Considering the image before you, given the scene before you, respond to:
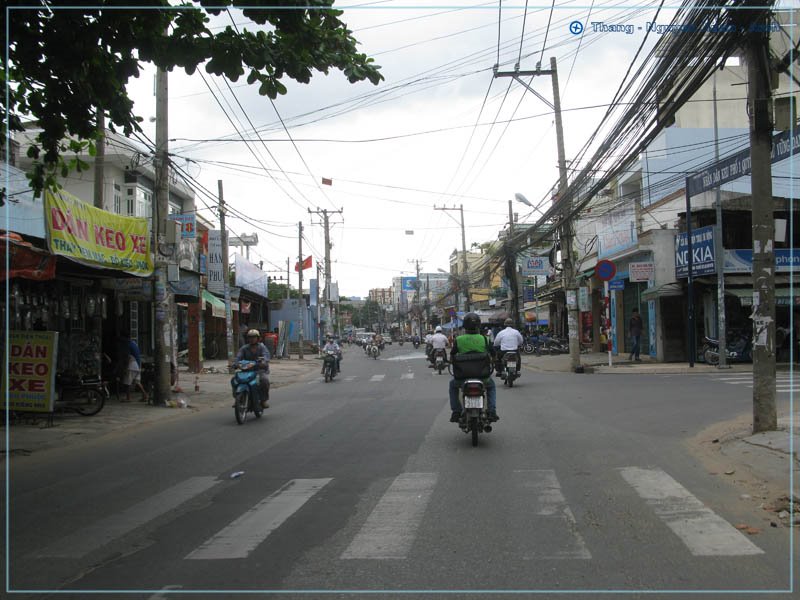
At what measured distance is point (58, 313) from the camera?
47.9 feet

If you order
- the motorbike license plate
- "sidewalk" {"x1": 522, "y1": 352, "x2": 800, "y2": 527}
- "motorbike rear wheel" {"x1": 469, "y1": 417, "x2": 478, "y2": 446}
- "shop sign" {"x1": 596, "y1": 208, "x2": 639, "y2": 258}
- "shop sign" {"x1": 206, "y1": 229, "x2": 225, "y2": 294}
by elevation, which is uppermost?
"shop sign" {"x1": 596, "y1": 208, "x2": 639, "y2": 258}

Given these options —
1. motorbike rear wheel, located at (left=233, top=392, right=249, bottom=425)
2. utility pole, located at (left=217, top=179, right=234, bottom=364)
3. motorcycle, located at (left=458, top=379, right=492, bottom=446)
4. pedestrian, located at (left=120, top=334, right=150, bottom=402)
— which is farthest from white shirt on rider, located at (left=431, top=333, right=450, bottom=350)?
motorcycle, located at (left=458, top=379, right=492, bottom=446)

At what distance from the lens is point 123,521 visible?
583 centimetres

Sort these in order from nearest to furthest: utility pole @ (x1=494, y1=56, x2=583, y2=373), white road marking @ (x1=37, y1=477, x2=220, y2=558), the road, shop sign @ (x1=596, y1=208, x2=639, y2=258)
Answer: the road → white road marking @ (x1=37, y1=477, x2=220, y2=558) → utility pole @ (x1=494, y1=56, x2=583, y2=373) → shop sign @ (x1=596, y1=208, x2=639, y2=258)

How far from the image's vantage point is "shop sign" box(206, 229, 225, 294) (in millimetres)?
27961

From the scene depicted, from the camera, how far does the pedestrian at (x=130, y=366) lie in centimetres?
1617

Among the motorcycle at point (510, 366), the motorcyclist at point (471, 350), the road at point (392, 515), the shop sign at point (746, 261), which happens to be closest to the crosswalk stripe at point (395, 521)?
the road at point (392, 515)

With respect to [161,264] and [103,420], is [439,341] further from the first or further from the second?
[103,420]

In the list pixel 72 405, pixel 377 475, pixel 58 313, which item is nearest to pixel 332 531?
pixel 377 475

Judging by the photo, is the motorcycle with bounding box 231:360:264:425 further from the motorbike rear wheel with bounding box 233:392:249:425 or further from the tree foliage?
the tree foliage

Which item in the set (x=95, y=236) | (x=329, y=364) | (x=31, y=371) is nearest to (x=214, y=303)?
(x=329, y=364)

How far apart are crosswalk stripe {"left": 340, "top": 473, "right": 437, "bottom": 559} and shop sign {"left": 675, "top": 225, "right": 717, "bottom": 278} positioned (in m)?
18.6

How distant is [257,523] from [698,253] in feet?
69.5

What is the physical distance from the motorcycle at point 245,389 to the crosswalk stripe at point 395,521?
18.7 feet
